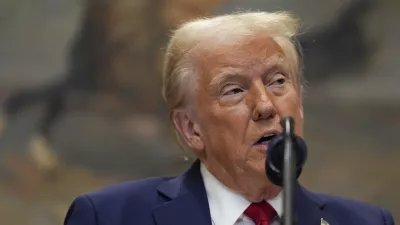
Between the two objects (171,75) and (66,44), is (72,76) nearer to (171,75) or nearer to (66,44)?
(66,44)

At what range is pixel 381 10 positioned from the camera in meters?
2.85

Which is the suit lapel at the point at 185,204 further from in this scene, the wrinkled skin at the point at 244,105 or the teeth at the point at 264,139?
the teeth at the point at 264,139

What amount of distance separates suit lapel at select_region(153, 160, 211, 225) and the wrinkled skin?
0.06 metres

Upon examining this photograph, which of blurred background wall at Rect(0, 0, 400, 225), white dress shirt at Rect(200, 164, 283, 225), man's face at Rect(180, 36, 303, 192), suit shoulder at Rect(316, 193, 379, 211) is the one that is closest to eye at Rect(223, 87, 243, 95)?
man's face at Rect(180, 36, 303, 192)

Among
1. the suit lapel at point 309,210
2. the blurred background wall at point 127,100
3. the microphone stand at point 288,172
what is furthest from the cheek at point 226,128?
the blurred background wall at point 127,100

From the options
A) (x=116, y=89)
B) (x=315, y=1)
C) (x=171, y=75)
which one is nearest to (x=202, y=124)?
(x=171, y=75)

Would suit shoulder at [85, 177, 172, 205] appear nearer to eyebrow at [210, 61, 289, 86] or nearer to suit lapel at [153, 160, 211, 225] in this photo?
suit lapel at [153, 160, 211, 225]

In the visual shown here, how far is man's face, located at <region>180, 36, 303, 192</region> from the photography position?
157 cm

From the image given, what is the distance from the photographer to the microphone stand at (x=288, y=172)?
1.04 meters

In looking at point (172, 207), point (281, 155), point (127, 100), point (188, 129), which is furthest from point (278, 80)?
point (127, 100)

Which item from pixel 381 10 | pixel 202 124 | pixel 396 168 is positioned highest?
pixel 381 10

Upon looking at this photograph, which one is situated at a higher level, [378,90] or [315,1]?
[315,1]

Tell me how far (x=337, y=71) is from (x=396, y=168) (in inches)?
17.3

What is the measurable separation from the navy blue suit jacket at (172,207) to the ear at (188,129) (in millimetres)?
72
